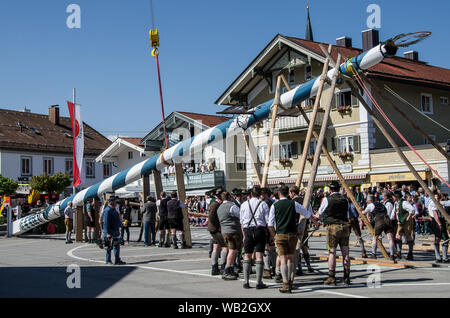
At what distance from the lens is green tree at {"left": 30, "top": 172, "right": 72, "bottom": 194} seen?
4262 centimetres

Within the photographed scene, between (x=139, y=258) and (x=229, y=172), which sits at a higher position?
(x=229, y=172)

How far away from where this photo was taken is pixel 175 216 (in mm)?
17953

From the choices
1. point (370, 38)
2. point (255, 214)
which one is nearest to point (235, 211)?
point (255, 214)

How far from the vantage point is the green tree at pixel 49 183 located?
4262cm

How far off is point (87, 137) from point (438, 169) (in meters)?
41.1

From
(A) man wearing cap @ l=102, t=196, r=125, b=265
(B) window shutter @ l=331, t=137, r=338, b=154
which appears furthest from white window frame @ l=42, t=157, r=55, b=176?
(A) man wearing cap @ l=102, t=196, r=125, b=265

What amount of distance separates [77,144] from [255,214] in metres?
14.9

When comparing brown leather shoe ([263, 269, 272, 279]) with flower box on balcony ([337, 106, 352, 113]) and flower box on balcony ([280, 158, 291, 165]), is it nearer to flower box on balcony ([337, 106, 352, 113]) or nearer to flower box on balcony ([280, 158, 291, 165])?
flower box on balcony ([337, 106, 352, 113])

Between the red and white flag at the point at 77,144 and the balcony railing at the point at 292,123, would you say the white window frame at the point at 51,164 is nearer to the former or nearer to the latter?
the balcony railing at the point at 292,123

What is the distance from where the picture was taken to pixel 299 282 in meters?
10.6

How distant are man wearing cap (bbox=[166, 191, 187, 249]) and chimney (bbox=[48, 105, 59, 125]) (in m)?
44.2

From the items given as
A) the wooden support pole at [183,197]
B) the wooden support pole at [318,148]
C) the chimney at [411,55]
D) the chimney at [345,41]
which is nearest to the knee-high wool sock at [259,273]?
the wooden support pole at [318,148]

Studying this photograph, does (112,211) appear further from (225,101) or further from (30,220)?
(225,101)
